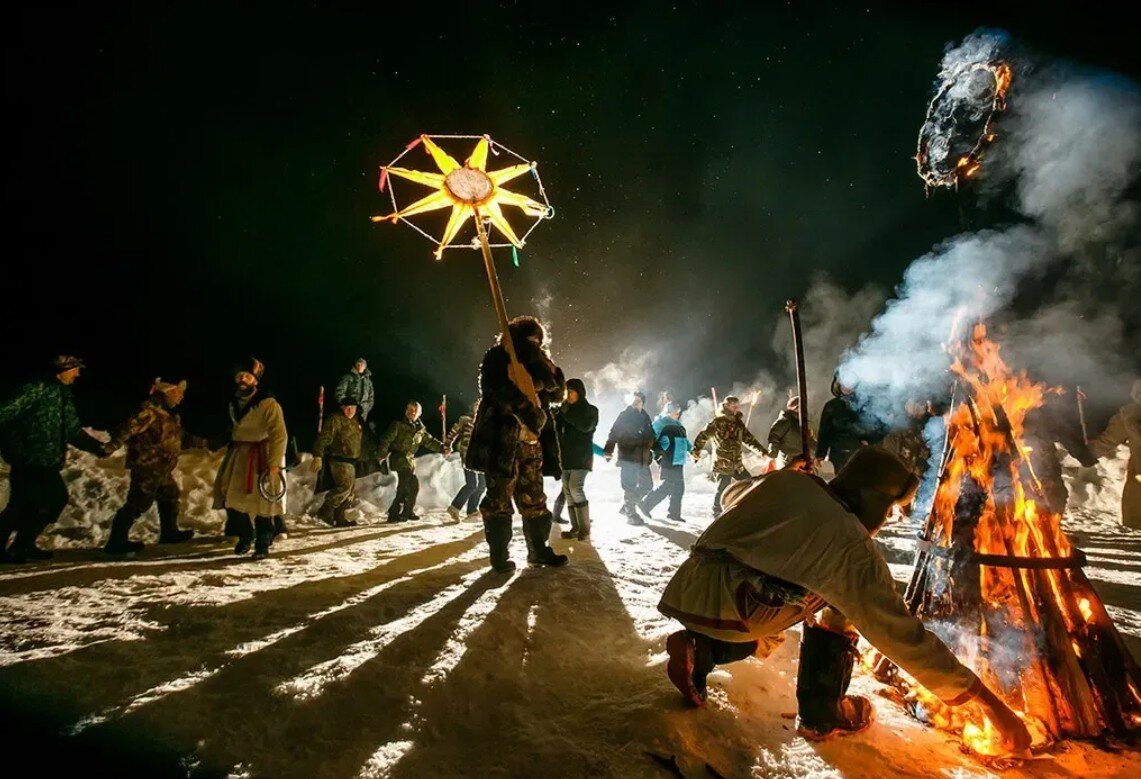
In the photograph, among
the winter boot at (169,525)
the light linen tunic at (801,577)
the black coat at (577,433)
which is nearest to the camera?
the light linen tunic at (801,577)

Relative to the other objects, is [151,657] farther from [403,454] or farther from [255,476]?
[403,454]

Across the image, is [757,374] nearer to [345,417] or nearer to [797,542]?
[345,417]

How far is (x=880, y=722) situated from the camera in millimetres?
2557

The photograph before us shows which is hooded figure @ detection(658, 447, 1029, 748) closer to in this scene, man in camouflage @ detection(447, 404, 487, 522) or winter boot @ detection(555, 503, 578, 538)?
winter boot @ detection(555, 503, 578, 538)

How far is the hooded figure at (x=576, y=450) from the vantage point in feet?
24.0

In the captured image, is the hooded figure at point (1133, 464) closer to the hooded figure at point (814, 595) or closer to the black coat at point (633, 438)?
the black coat at point (633, 438)

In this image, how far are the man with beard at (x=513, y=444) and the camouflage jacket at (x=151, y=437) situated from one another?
464cm

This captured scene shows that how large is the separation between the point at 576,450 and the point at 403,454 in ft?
12.6

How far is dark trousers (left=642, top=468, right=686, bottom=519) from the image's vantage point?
973cm

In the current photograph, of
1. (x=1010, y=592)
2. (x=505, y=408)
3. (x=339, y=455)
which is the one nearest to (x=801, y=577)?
(x=1010, y=592)

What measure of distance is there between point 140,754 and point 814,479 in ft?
10.2

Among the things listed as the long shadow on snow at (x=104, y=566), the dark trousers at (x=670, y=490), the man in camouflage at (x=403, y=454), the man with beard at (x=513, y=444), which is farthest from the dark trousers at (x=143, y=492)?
the dark trousers at (x=670, y=490)

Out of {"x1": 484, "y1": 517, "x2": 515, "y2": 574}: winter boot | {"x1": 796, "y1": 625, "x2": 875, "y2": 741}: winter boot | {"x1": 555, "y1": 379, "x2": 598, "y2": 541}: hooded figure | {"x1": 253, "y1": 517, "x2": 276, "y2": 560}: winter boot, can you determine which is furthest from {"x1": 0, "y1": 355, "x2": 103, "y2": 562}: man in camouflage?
{"x1": 796, "y1": 625, "x2": 875, "y2": 741}: winter boot

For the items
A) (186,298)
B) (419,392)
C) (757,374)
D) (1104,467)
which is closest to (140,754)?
(1104,467)
